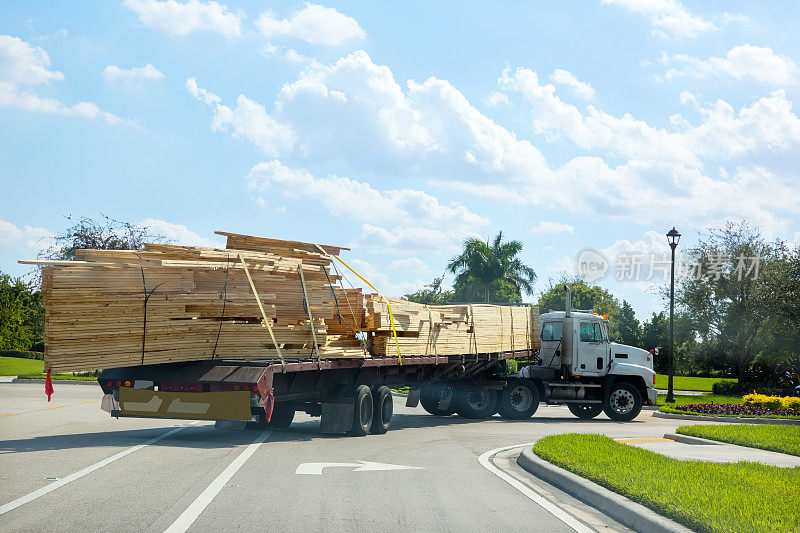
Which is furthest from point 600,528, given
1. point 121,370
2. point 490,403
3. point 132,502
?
point 490,403

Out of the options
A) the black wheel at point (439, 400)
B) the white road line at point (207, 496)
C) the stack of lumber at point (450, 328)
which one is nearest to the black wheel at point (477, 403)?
the black wheel at point (439, 400)

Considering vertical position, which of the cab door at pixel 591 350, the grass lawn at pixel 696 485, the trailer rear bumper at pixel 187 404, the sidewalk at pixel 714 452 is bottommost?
the sidewalk at pixel 714 452

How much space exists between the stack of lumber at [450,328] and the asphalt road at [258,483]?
6.78 feet

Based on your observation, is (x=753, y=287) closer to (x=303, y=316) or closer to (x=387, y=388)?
(x=387, y=388)

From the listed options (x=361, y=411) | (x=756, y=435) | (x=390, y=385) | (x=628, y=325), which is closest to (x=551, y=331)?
(x=390, y=385)

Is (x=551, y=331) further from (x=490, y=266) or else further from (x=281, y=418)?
(x=490, y=266)

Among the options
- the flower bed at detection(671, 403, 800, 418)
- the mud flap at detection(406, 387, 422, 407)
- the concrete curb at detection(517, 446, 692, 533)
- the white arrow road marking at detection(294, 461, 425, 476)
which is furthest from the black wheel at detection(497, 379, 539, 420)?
the white arrow road marking at detection(294, 461, 425, 476)

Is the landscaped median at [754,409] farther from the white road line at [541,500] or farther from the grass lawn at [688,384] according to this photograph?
the grass lawn at [688,384]

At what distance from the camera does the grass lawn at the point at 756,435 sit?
14992mm

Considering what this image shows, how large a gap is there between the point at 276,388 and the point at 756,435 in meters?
9.14

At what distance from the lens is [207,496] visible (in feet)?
30.0

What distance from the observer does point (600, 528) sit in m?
8.06

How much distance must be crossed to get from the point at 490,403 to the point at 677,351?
45959 millimetres

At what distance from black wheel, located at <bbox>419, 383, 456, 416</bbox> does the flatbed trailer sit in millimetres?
1543
